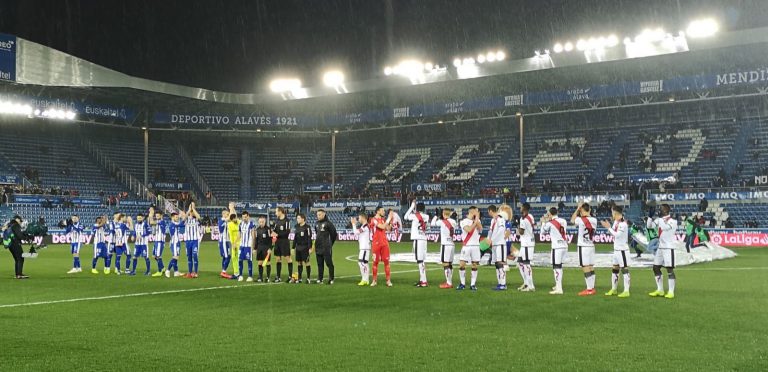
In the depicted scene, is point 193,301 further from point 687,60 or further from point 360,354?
point 687,60

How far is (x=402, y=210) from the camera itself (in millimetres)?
55219

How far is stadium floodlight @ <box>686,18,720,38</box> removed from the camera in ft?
142

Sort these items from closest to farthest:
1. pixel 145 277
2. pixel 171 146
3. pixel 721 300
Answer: pixel 721 300 < pixel 145 277 < pixel 171 146

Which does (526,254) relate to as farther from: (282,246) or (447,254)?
(282,246)

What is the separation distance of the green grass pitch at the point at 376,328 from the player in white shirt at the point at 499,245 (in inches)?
26.2

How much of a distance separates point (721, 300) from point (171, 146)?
193 feet

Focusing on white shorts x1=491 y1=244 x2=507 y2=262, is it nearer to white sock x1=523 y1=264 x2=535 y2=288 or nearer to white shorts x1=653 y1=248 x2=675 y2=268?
white sock x1=523 y1=264 x2=535 y2=288

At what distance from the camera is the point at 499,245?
58.4 ft

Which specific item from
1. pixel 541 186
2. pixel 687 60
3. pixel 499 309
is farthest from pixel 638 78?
pixel 499 309

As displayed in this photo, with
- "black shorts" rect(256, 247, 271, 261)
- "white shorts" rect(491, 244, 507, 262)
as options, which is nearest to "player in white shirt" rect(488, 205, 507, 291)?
"white shorts" rect(491, 244, 507, 262)

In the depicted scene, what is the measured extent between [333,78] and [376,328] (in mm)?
48137

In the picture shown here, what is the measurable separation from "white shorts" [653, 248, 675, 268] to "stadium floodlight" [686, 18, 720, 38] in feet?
106

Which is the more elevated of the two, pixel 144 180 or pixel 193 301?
pixel 144 180

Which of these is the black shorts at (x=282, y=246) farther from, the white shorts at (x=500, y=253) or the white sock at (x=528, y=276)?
the white sock at (x=528, y=276)
